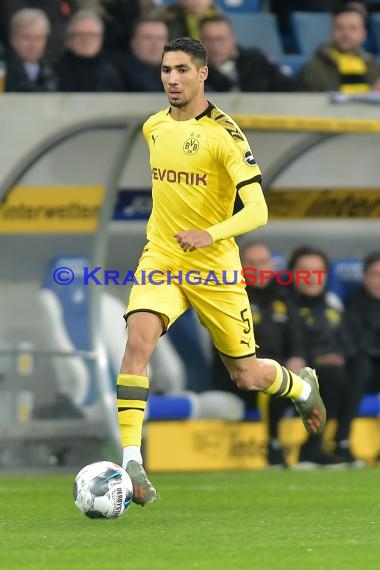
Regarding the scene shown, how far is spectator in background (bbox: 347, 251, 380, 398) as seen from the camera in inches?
514

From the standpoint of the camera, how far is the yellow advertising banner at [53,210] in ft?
39.1

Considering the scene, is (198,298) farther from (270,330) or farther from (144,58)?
(144,58)

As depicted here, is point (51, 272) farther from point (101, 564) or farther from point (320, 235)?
point (101, 564)

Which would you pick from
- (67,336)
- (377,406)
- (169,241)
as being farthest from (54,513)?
(377,406)

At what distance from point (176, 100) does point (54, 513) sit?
2.21m

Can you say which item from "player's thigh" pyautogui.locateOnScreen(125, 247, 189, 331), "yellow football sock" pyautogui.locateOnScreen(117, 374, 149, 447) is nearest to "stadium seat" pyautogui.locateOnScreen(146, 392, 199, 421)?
"player's thigh" pyautogui.locateOnScreen(125, 247, 189, 331)

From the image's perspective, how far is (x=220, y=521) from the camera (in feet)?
25.2

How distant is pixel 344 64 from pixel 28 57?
9.69ft

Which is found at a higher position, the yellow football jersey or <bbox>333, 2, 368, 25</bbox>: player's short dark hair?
<bbox>333, 2, 368, 25</bbox>: player's short dark hair

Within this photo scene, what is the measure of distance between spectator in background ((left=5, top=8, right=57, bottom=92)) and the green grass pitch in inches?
131

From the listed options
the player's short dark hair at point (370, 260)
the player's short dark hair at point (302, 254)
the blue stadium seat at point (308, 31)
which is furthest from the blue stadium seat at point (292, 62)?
the player's short dark hair at point (302, 254)

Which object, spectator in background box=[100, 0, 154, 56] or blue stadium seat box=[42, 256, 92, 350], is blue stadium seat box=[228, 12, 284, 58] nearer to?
spectator in background box=[100, 0, 154, 56]

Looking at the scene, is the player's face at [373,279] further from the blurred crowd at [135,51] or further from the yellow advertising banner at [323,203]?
the blurred crowd at [135,51]

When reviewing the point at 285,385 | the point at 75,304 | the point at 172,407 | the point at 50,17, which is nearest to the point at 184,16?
the point at 50,17
